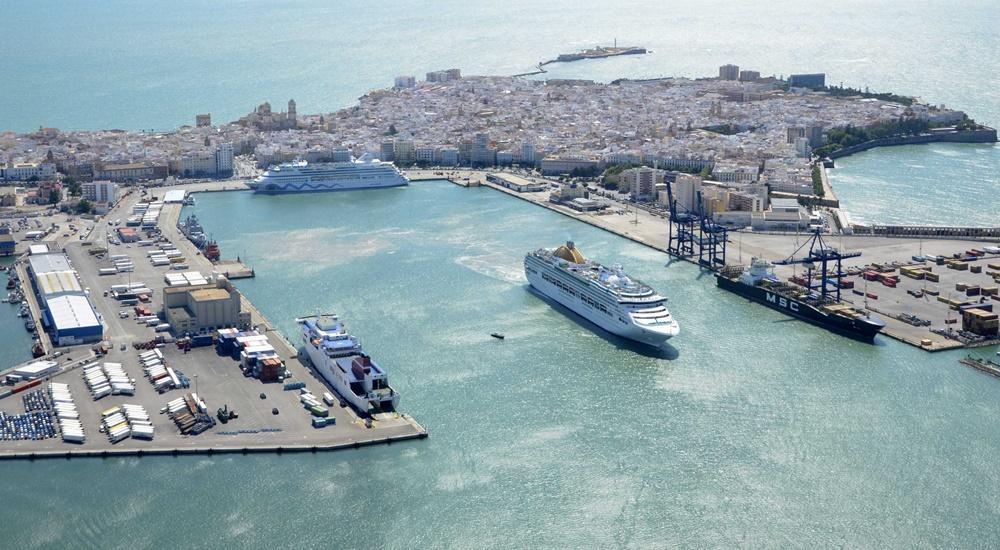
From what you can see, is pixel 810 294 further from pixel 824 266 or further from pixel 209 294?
pixel 209 294

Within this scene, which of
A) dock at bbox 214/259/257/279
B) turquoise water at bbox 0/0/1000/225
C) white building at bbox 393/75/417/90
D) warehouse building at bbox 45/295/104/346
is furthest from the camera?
white building at bbox 393/75/417/90

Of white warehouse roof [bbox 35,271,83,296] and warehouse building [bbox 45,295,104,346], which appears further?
white warehouse roof [bbox 35,271,83,296]

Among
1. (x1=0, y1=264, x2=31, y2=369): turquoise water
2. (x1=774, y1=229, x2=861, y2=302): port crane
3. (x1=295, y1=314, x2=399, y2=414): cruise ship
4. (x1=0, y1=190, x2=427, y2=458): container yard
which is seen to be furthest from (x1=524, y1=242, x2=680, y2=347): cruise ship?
(x1=0, y1=264, x2=31, y2=369): turquoise water

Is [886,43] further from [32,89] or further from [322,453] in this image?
[322,453]

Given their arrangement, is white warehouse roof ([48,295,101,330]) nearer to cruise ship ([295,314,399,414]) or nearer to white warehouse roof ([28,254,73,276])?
white warehouse roof ([28,254,73,276])

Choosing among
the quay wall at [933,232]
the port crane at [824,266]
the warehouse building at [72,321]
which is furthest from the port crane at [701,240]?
the warehouse building at [72,321]

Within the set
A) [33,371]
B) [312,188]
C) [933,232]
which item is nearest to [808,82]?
[312,188]
